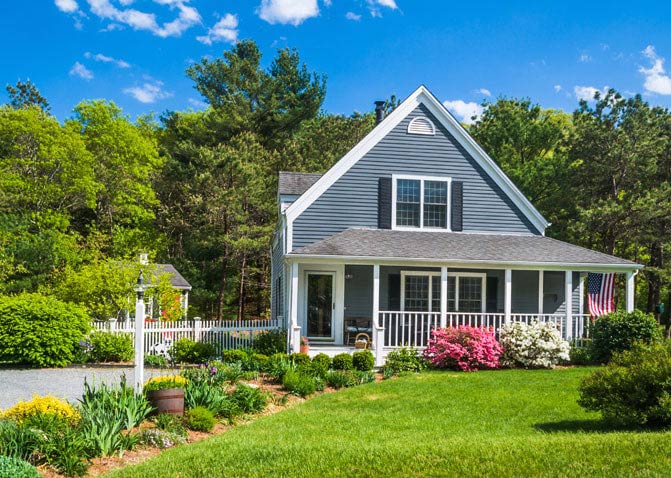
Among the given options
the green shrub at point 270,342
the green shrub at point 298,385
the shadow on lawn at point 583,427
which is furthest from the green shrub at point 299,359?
the shadow on lawn at point 583,427

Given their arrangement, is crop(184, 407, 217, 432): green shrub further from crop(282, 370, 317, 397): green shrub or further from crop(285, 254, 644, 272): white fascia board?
crop(285, 254, 644, 272): white fascia board

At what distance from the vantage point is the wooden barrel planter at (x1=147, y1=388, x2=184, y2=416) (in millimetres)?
10109

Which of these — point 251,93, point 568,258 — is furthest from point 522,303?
point 251,93

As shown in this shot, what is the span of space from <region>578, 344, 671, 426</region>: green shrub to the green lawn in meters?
0.32

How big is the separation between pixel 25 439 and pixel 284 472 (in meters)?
3.16

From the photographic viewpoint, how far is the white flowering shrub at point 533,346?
16.3 m

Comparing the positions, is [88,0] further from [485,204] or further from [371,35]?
[485,204]

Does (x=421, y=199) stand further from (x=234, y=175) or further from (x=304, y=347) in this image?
(x=234, y=175)

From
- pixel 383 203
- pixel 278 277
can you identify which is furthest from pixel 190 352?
pixel 383 203

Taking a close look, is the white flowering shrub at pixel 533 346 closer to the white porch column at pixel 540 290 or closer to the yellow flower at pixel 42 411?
the white porch column at pixel 540 290

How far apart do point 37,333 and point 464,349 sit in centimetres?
1078

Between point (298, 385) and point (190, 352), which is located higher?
point (298, 385)

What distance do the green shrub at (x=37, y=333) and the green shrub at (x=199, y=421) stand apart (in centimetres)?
871

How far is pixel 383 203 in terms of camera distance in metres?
19.5
